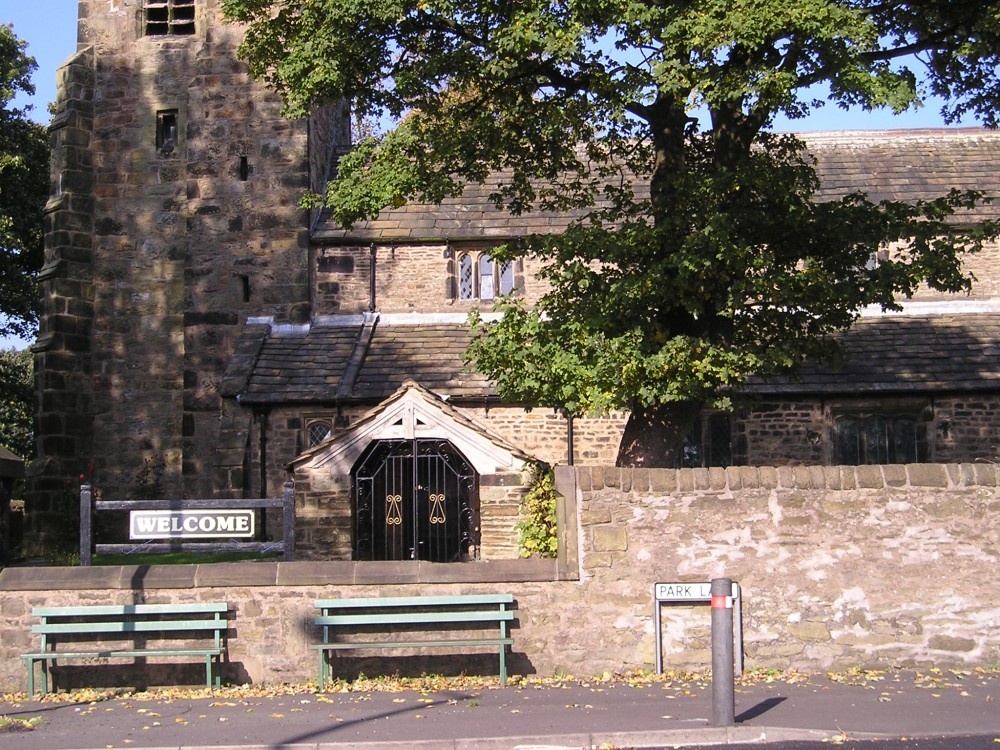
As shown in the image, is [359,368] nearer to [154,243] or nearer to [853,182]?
[154,243]

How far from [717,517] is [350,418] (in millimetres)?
11301

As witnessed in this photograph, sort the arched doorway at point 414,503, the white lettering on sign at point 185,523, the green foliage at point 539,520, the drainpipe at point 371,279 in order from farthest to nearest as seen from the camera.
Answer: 1. the drainpipe at point 371,279
2. the arched doorway at point 414,503
3. the green foliage at point 539,520
4. the white lettering on sign at point 185,523

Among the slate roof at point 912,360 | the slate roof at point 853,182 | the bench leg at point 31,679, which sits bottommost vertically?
the bench leg at point 31,679

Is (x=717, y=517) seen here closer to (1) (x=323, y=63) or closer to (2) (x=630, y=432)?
(2) (x=630, y=432)

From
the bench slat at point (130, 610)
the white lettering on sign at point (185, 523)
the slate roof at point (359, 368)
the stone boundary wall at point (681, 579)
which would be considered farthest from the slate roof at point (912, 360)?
the bench slat at point (130, 610)

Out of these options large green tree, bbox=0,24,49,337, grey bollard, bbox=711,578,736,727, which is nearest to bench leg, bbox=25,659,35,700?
grey bollard, bbox=711,578,736,727

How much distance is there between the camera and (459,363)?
22969 millimetres

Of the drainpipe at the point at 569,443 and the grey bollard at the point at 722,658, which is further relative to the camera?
the drainpipe at the point at 569,443

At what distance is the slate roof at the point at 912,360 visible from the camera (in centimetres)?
2222

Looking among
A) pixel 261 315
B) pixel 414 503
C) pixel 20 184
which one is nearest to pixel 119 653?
pixel 414 503

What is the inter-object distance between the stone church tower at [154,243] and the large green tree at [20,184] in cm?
483

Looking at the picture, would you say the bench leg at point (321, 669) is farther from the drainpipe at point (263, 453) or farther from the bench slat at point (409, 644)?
the drainpipe at point (263, 453)

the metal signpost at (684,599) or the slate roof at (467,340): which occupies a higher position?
the slate roof at (467,340)

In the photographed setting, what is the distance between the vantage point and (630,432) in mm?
15477
